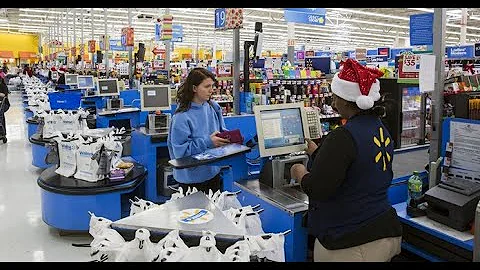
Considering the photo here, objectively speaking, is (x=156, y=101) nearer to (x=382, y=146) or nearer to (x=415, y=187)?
(x=415, y=187)

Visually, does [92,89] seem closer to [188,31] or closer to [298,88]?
[298,88]

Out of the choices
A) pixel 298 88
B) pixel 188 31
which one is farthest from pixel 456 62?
pixel 188 31

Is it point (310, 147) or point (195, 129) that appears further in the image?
point (195, 129)

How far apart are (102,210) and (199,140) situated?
1591 mm

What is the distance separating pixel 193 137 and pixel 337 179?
1673 mm

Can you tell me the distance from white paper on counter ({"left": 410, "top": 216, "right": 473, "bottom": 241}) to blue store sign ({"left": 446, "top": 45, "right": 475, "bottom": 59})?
11119 mm

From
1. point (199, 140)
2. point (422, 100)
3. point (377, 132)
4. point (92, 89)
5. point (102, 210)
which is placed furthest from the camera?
point (92, 89)

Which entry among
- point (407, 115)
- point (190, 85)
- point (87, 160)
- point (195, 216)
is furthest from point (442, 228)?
point (87, 160)

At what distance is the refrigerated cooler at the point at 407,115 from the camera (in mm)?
4805

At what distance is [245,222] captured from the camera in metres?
2.30

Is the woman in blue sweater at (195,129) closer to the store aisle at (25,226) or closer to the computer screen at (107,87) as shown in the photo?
the store aisle at (25,226)

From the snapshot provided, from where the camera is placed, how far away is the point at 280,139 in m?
2.57

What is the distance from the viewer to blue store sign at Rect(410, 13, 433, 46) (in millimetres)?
2875

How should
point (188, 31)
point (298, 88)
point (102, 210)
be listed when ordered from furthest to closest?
point (188, 31) < point (298, 88) < point (102, 210)
